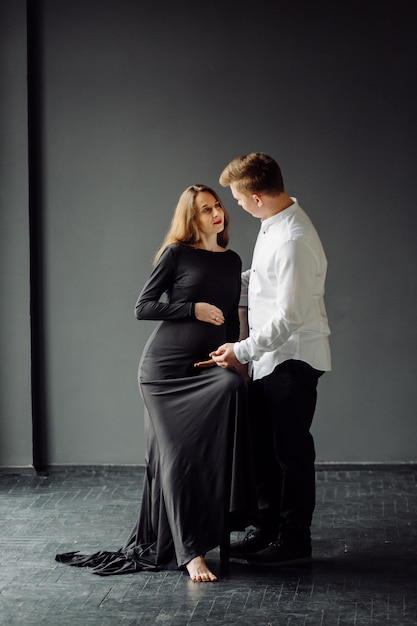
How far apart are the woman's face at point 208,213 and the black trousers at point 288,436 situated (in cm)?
70

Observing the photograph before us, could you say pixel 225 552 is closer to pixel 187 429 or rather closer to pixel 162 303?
pixel 187 429

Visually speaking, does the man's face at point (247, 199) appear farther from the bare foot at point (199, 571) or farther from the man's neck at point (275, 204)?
the bare foot at point (199, 571)

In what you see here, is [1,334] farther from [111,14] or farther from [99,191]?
[111,14]

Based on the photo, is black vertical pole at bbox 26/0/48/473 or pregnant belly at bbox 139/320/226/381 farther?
black vertical pole at bbox 26/0/48/473

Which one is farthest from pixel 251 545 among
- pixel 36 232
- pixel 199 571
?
pixel 36 232

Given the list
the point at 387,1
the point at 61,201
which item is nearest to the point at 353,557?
the point at 61,201

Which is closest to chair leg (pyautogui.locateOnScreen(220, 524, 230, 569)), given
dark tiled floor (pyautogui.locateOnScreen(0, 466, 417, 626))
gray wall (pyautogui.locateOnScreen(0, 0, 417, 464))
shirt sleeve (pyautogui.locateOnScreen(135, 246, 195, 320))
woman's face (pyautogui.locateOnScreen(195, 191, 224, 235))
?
dark tiled floor (pyautogui.locateOnScreen(0, 466, 417, 626))

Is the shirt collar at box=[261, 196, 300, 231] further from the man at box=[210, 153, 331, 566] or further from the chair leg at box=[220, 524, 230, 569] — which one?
the chair leg at box=[220, 524, 230, 569]

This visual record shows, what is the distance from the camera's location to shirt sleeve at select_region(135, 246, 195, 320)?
4531mm

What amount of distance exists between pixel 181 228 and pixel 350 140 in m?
1.90

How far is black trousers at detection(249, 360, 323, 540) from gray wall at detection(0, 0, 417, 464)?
1624 mm

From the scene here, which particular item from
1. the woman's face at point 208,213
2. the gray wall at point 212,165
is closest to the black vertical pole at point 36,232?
the gray wall at point 212,165

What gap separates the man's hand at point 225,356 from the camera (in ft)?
14.5

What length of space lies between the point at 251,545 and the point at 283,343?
3.22ft
